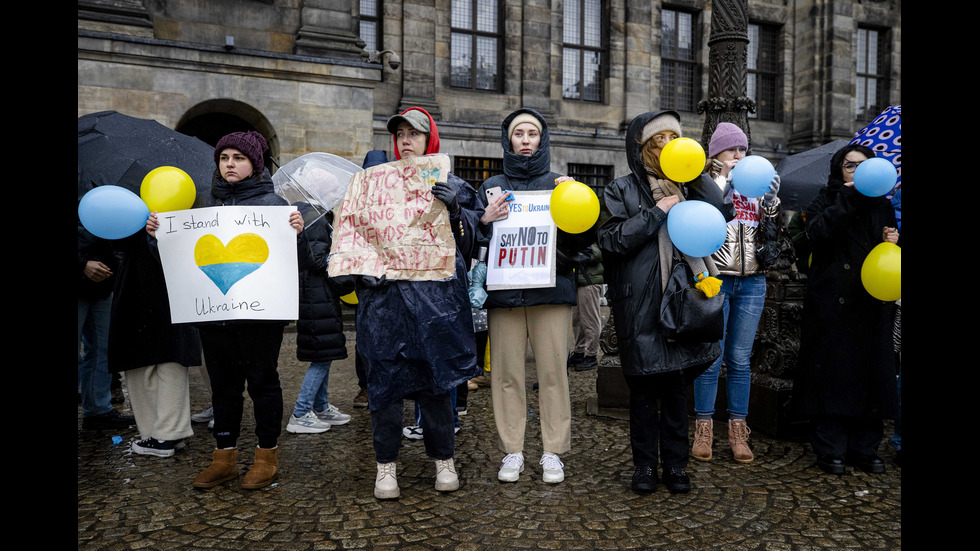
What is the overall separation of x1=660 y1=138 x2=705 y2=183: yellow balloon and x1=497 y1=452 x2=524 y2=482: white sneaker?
181 cm

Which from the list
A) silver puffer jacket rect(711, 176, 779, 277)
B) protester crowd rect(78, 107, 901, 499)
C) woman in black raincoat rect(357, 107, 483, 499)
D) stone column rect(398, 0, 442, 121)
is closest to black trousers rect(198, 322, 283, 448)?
protester crowd rect(78, 107, 901, 499)

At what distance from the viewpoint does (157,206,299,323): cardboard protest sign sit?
3.69 metres

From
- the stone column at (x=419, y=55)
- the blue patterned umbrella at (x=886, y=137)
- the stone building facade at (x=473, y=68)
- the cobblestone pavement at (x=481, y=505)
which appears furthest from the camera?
the stone column at (x=419, y=55)

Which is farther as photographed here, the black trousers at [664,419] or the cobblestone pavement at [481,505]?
the black trousers at [664,419]

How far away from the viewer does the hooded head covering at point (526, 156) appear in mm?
3934

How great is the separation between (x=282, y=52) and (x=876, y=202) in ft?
35.0

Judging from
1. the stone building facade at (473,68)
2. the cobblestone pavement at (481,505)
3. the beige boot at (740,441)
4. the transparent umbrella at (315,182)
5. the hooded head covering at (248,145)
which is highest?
the stone building facade at (473,68)

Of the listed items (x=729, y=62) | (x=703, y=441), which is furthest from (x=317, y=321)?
(x=729, y=62)

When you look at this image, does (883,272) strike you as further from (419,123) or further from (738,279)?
(419,123)

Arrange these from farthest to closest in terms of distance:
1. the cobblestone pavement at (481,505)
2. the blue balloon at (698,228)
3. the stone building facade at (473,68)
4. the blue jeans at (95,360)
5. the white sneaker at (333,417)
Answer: the stone building facade at (473,68) → the white sneaker at (333,417) → the blue jeans at (95,360) → the blue balloon at (698,228) → the cobblestone pavement at (481,505)

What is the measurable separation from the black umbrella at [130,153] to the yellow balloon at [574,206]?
2194mm

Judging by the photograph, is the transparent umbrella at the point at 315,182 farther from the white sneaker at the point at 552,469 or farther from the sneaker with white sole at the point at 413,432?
the white sneaker at the point at 552,469

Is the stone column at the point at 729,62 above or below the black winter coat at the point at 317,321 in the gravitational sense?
above

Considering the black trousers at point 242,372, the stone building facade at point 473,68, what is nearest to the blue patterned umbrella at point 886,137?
the black trousers at point 242,372
